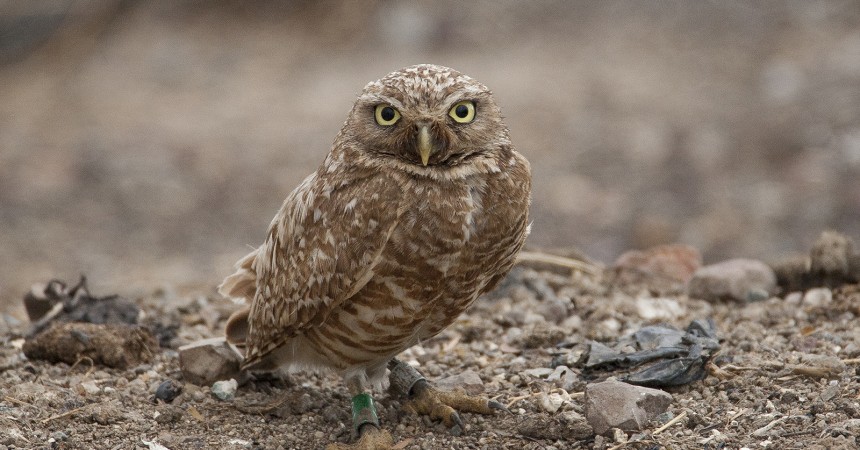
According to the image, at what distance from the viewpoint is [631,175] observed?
1106 centimetres

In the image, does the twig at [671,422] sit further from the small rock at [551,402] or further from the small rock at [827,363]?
the small rock at [827,363]

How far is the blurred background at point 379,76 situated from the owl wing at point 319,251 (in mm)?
2801

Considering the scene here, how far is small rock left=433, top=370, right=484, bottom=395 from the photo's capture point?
4820mm

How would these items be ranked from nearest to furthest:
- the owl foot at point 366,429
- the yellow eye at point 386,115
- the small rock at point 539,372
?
1. the yellow eye at point 386,115
2. the owl foot at point 366,429
3. the small rock at point 539,372

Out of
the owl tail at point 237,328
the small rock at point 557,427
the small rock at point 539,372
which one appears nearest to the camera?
the small rock at point 557,427

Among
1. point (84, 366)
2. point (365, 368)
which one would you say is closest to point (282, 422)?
point (365, 368)

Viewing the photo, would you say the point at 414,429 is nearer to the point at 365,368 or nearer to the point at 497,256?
the point at 365,368

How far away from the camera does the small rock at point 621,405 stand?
164 inches

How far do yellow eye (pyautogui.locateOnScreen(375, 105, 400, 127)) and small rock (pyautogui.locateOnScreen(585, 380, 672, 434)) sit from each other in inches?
51.8

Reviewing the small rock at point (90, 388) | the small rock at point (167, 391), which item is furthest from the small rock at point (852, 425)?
the small rock at point (90, 388)

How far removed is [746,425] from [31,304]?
3768mm

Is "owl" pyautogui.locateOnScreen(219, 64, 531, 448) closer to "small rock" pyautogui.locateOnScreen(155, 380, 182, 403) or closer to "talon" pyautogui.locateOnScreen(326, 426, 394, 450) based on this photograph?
"talon" pyautogui.locateOnScreen(326, 426, 394, 450)

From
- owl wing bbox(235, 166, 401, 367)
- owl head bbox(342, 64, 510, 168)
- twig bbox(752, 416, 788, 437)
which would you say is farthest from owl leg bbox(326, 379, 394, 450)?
twig bbox(752, 416, 788, 437)

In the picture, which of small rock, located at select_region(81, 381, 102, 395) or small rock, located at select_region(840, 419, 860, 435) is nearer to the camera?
small rock, located at select_region(840, 419, 860, 435)
